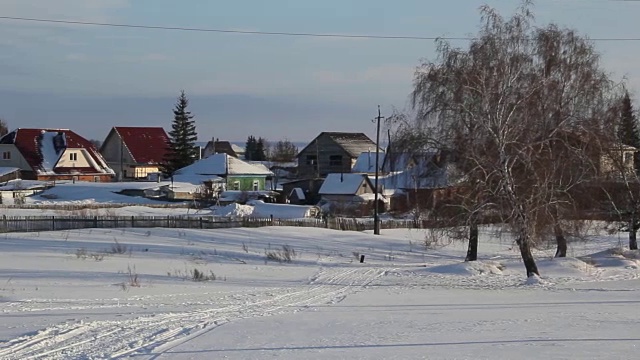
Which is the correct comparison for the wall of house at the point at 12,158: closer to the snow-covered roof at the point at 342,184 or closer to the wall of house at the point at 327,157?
the snow-covered roof at the point at 342,184

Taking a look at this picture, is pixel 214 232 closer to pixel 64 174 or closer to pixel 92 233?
pixel 92 233

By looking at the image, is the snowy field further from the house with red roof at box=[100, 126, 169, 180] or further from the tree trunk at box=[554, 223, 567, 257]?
the house with red roof at box=[100, 126, 169, 180]

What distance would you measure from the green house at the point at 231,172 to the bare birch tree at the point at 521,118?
173ft

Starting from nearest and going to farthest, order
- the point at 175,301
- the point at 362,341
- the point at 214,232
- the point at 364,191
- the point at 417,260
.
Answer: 1. the point at 362,341
2. the point at 175,301
3. the point at 417,260
4. the point at 214,232
5. the point at 364,191

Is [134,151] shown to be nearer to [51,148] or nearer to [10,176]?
[51,148]

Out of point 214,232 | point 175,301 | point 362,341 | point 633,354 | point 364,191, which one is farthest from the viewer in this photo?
point 364,191

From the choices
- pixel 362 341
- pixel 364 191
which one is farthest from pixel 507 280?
pixel 364 191

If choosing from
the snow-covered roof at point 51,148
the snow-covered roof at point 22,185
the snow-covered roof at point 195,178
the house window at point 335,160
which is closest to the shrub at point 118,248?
the snow-covered roof at point 22,185

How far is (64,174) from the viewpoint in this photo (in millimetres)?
83938

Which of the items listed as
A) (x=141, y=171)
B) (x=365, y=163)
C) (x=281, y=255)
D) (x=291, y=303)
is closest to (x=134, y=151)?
(x=141, y=171)

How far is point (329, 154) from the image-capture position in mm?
96812

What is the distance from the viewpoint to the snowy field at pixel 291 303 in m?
12.4

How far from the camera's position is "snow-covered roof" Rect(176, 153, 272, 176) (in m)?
83.7

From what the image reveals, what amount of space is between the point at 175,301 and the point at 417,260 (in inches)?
835
